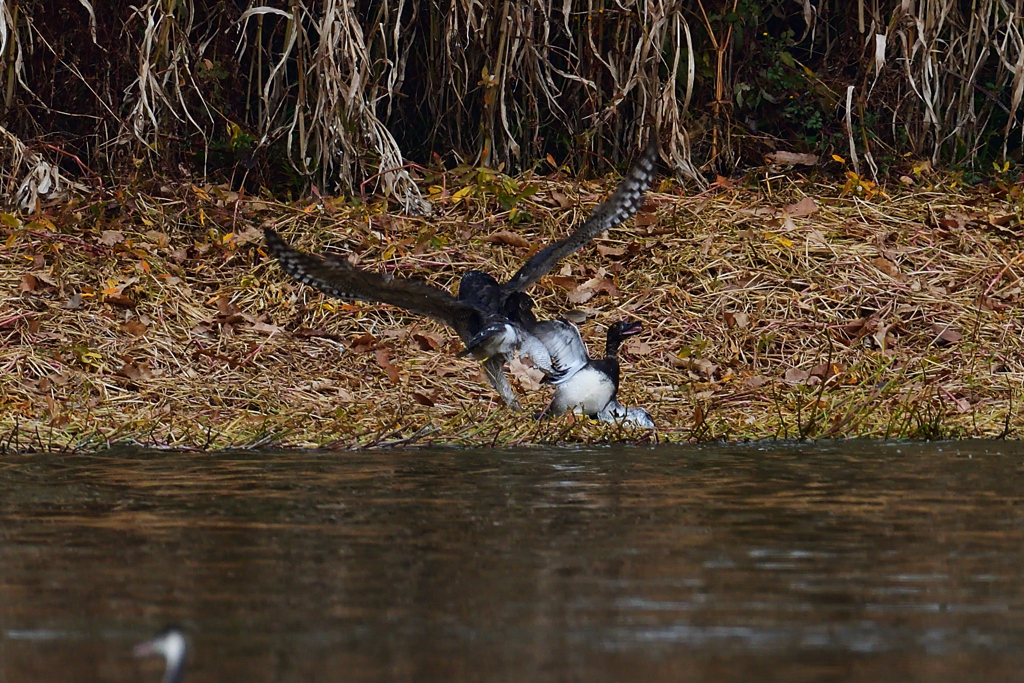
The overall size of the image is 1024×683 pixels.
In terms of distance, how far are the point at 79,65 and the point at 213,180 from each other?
1.26 meters

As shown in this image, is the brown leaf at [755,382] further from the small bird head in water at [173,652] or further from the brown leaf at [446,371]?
the small bird head in water at [173,652]

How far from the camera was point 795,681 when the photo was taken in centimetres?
358

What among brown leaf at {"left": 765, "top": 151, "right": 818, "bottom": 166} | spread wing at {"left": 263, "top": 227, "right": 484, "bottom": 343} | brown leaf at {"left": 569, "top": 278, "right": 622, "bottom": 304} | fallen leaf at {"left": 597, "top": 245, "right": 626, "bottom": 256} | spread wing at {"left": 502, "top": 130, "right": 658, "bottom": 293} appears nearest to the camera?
spread wing at {"left": 263, "top": 227, "right": 484, "bottom": 343}

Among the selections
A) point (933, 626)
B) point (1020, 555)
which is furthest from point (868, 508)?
point (933, 626)

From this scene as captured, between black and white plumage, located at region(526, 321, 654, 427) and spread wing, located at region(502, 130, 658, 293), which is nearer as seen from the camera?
black and white plumage, located at region(526, 321, 654, 427)

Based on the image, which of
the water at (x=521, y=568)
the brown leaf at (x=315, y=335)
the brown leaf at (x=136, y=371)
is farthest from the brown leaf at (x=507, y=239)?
the water at (x=521, y=568)

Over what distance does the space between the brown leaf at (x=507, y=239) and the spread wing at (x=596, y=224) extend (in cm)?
236

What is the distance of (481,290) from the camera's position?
347 inches

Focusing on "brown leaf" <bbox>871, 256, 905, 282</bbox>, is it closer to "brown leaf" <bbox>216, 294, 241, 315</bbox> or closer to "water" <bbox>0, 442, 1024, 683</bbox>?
"water" <bbox>0, 442, 1024, 683</bbox>

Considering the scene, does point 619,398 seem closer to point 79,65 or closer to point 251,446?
point 251,446

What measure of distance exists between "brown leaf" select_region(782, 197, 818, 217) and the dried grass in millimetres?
18

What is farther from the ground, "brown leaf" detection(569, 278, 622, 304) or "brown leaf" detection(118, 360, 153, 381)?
"brown leaf" detection(569, 278, 622, 304)

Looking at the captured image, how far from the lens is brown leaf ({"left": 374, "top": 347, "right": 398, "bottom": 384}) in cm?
962

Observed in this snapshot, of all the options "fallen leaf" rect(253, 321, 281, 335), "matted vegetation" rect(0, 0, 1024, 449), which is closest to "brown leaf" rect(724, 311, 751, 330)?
"matted vegetation" rect(0, 0, 1024, 449)
